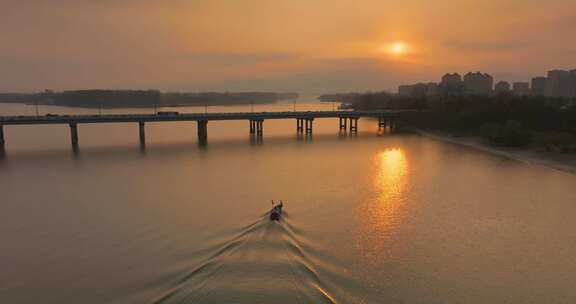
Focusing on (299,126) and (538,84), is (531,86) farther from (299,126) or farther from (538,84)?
(299,126)

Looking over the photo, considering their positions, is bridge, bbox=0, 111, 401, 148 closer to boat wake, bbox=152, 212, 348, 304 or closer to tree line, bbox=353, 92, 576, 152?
tree line, bbox=353, 92, 576, 152

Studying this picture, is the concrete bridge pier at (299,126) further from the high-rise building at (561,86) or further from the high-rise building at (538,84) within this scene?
the high-rise building at (538,84)

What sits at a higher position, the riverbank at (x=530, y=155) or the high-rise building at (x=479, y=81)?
the high-rise building at (x=479, y=81)

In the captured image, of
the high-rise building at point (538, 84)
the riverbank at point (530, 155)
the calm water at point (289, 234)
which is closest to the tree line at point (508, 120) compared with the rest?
the riverbank at point (530, 155)

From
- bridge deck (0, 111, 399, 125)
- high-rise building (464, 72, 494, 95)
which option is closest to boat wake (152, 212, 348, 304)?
bridge deck (0, 111, 399, 125)

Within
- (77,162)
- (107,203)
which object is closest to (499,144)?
(107,203)

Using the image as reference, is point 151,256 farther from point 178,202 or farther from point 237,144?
point 237,144
